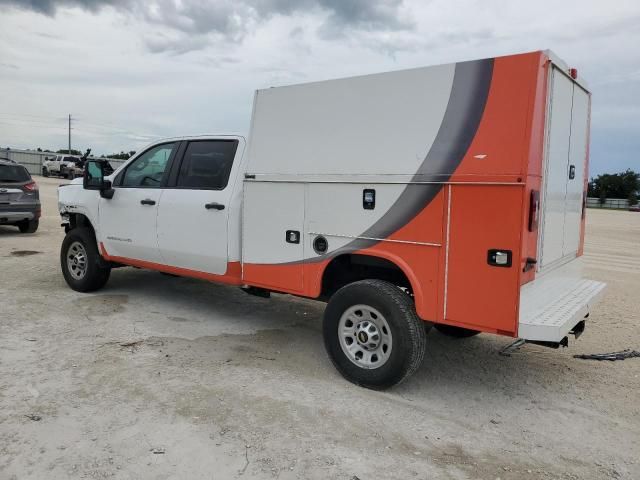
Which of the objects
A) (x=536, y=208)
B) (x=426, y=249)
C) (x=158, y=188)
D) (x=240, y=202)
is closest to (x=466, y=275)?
(x=426, y=249)

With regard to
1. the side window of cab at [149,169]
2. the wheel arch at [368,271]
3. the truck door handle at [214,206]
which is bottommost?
the wheel arch at [368,271]

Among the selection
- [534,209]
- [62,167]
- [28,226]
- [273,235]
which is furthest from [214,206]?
[62,167]

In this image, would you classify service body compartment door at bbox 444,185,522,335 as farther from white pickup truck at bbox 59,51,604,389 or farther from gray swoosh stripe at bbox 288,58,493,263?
gray swoosh stripe at bbox 288,58,493,263

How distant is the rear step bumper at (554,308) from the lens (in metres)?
3.61

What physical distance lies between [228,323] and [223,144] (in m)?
1.98

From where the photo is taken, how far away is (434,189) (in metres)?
3.88

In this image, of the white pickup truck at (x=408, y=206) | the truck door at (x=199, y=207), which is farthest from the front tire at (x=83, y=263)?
the white pickup truck at (x=408, y=206)

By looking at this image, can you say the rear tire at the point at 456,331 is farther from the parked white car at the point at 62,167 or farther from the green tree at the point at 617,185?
the green tree at the point at 617,185

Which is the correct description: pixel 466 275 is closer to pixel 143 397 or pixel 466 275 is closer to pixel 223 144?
pixel 143 397

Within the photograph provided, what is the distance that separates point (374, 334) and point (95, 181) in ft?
13.7

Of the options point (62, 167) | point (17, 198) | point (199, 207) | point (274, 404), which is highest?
point (62, 167)

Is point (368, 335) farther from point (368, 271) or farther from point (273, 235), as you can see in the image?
point (273, 235)

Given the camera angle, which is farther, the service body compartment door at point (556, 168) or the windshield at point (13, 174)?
the windshield at point (13, 174)

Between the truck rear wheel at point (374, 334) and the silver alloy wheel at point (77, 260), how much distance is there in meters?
4.08
